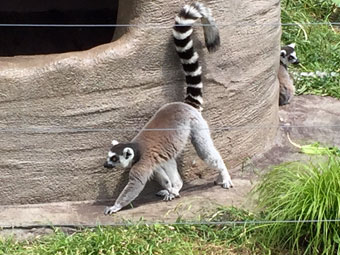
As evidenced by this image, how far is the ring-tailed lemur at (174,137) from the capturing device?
5543mm

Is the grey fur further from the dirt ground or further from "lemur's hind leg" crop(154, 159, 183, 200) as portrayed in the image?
the dirt ground

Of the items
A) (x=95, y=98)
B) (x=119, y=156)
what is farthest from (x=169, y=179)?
(x=95, y=98)

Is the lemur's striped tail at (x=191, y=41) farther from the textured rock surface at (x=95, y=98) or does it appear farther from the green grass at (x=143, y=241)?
the green grass at (x=143, y=241)

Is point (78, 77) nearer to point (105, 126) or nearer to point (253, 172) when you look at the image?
point (105, 126)

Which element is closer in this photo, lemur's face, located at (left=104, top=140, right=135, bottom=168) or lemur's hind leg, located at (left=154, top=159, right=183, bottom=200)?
lemur's face, located at (left=104, top=140, right=135, bottom=168)

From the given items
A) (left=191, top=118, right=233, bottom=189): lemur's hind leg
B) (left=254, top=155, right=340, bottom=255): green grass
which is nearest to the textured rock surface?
(left=191, top=118, right=233, bottom=189): lemur's hind leg

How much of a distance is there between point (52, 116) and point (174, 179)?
92 cm

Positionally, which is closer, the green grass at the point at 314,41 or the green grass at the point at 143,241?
the green grass at the point at 143,241

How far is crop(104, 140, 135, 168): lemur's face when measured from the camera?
550 centimetres

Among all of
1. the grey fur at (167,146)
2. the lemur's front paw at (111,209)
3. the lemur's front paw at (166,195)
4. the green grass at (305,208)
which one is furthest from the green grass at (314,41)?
the lemur's front paw at (111,209)

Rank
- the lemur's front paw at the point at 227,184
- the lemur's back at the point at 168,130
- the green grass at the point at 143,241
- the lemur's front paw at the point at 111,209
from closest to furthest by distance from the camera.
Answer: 1. the green grass at the point at 143,241
2. the lemur's front paw at the point at 111,209
3. the lemur's back at the point at 168,130
4. the lemur's front paw at the point at 227,184

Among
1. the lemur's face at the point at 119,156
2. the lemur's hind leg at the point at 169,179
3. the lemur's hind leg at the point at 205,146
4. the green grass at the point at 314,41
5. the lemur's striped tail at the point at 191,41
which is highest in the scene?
the lemur's striped tail at the point at 191,41

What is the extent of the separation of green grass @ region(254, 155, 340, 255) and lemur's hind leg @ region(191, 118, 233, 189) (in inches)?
24.4

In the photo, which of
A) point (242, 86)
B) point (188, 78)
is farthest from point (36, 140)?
point (242, 86)
